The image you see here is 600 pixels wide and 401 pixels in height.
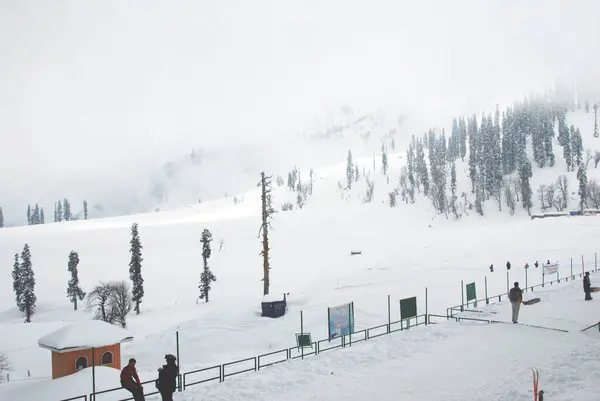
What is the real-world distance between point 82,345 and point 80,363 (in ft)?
5.89

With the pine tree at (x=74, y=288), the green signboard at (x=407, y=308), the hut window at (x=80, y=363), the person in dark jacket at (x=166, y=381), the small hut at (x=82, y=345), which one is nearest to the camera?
the person in dark jacket at (x=166, y=381)

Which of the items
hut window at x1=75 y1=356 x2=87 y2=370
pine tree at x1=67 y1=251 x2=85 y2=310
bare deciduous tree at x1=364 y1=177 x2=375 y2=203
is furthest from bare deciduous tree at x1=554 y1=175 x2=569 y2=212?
hut window at x1=75 y1=356 x2=87 y2=370

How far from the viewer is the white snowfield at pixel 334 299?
14.9 meters

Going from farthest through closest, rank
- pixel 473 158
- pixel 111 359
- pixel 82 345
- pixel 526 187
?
pixel 473 158 → pixel 526 187 → pixel 111 359 → pixel 82 345

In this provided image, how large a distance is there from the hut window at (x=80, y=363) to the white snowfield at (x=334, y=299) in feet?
7.01

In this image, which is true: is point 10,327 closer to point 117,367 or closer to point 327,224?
point 117,367

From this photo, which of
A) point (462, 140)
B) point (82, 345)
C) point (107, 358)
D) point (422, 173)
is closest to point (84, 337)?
point (82, 345)

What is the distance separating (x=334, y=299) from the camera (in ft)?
135

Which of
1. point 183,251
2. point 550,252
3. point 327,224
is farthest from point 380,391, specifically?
point 327,224

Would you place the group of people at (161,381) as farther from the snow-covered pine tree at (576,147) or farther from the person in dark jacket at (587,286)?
the snow-covered pine tree at (576,147)

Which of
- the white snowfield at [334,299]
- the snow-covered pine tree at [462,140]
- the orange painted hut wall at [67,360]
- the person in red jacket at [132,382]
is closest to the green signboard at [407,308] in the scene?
the white snowfield at [334,299]

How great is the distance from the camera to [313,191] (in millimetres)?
197000

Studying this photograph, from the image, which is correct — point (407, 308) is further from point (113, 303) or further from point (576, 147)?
point (576, 147)

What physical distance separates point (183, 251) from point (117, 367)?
3142 inches
